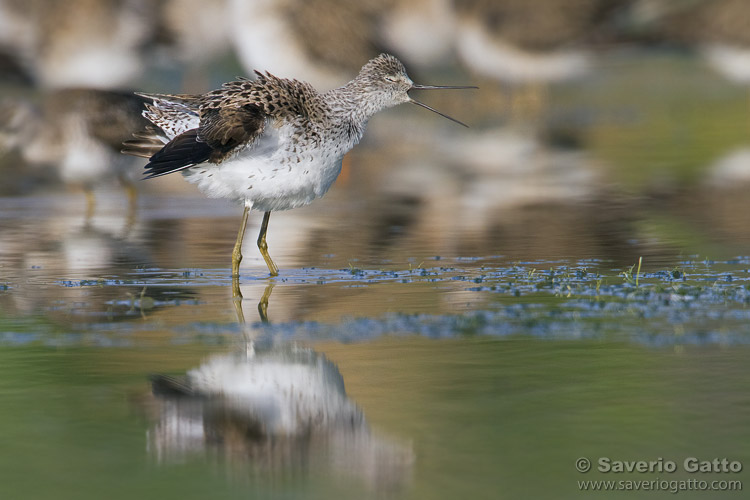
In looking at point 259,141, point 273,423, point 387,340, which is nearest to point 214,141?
point 259,141

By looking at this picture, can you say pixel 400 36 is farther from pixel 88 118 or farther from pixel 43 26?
pixel 88 118

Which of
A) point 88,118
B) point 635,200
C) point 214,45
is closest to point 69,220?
point 88,118

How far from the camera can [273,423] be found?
16.2 feet

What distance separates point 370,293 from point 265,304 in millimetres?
583

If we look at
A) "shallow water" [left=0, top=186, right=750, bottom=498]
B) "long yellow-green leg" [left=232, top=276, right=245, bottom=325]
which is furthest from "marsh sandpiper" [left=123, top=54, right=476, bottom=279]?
"shallow water" [left=0, top=186, right=750, bottom=498]

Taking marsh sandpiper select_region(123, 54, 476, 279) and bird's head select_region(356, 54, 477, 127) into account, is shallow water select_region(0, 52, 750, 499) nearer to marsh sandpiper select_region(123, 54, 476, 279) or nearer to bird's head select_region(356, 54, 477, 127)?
marsh sandpiper select_region(123, 54, 476, 279)

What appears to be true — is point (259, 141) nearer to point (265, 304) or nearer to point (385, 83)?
point (265, 304)

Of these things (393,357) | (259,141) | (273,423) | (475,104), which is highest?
(475,104)

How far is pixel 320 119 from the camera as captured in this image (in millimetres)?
7789

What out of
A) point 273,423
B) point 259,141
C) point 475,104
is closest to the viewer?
point 273,423

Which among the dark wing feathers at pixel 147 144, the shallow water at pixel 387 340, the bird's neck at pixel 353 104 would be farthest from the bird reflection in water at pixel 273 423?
the dark wing feathers at pixel 147 144

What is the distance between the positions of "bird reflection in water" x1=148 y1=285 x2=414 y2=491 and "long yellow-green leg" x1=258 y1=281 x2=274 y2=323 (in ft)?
2.75

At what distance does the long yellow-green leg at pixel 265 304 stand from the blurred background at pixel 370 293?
4 cm

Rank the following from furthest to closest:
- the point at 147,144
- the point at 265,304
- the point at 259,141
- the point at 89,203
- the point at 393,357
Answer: the point at 89,203 < the point at 147,144 < the point at 259,141 < the point at 265,304 < the point at 393,357
